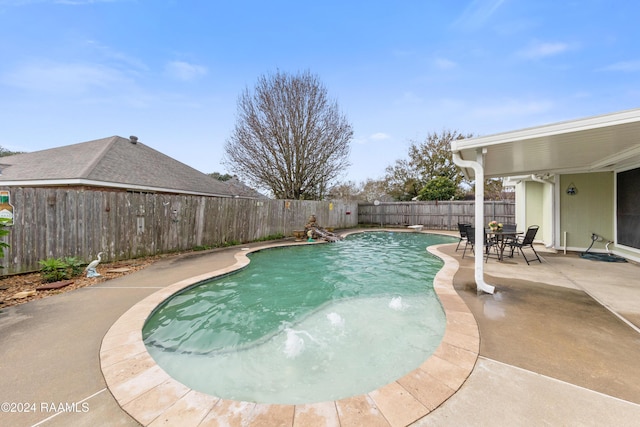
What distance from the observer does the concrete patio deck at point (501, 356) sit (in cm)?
156

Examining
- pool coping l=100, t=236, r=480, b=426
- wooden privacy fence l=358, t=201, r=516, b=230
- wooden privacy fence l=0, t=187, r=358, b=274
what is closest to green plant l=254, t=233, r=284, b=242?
wooden privacy fence l=0, t=187, r=358, b=274

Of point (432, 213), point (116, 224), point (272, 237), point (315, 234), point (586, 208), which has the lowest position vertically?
point (272, 237)

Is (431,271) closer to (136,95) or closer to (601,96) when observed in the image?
(601,96)

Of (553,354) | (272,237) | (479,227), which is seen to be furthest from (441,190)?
(553,354)

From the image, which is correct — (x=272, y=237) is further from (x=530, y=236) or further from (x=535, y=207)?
(x=535, y=207)

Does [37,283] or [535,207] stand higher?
[535,207]

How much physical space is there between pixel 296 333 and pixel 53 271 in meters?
4.71

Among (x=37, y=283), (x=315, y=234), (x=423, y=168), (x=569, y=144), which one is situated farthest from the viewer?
(x=423, y=168)

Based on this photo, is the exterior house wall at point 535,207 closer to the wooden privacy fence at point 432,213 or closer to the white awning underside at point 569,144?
the white awning underside at point 569,144

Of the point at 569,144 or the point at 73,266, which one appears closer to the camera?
the point at 569,144

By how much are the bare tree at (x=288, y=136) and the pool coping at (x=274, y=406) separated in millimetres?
12840

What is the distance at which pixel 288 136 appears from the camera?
14.1 metres

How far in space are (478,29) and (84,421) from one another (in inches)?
483

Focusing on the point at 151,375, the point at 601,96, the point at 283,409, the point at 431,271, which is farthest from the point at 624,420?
the point at 601,96
